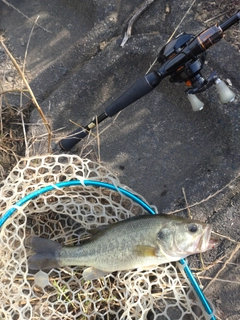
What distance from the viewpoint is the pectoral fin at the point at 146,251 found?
2.31m

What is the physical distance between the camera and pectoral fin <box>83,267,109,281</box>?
2.47 metres

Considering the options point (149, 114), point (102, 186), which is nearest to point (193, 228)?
point (102, 186)

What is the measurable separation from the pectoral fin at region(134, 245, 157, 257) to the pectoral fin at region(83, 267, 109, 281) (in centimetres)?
29

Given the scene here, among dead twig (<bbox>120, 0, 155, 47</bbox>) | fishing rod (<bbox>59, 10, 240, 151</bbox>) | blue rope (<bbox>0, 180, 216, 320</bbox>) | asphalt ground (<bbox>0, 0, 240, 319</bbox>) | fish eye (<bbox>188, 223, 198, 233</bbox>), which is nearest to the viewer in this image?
fishing rod (<bbox>59, 10, 240, 151</bbox>)

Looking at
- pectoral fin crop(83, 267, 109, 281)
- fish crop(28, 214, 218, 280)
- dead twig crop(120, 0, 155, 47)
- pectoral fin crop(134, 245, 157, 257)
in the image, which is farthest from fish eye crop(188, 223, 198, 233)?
dead twig crop(120, 0, 155, 47)

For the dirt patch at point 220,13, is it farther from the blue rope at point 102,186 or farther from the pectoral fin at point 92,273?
the pectoral fin at point 92,273

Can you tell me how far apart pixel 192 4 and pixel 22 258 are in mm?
2133

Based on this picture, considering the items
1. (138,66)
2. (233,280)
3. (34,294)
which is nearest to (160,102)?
(138,66)

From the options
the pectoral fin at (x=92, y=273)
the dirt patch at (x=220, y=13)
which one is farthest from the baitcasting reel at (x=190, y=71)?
the pectoral fin at (x=92, y=273)

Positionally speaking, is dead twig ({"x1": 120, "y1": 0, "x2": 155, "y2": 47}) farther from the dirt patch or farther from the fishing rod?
the fishing rod

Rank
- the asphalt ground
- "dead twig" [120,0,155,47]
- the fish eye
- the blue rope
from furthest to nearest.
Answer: "dead twig" [120,0,155,47] < the asphalt ground < the blue rope < the fish eye

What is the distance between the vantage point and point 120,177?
116 inches

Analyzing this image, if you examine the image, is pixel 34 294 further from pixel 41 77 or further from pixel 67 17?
pixel 67 17

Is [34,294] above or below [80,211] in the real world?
below
